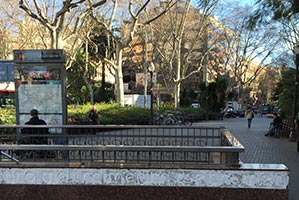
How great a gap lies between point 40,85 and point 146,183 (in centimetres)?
477

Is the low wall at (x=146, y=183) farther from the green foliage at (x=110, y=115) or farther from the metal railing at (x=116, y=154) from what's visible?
the green foliage at (x=110, y=115)

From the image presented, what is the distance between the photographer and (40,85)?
25.7 feet

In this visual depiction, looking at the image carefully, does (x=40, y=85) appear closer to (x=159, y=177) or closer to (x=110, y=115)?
(x=159, y=177)

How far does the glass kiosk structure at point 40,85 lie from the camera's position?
7.67m

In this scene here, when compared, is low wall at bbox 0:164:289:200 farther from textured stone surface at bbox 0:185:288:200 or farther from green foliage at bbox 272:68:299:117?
green foliage at bbox 272:68:299:117

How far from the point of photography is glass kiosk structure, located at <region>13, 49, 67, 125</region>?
767 cm

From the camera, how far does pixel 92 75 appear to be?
43.2m

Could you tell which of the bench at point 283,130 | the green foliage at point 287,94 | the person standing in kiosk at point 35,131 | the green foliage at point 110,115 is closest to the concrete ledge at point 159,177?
the person standing in kiosk at point 35,131

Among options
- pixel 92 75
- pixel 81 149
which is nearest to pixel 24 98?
pixel 81 149

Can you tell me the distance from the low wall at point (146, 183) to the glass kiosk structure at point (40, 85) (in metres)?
3.65

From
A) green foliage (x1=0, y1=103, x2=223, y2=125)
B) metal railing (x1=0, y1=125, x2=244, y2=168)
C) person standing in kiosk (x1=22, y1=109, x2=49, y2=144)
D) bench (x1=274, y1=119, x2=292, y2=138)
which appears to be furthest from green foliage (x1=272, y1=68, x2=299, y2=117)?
person standing in kiosk (x1=22, y1=109, x2=49, y2=144)

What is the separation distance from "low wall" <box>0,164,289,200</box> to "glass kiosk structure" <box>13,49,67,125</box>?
3.65 m

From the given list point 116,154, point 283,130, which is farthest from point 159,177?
point 283,130

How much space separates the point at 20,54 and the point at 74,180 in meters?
4.62
